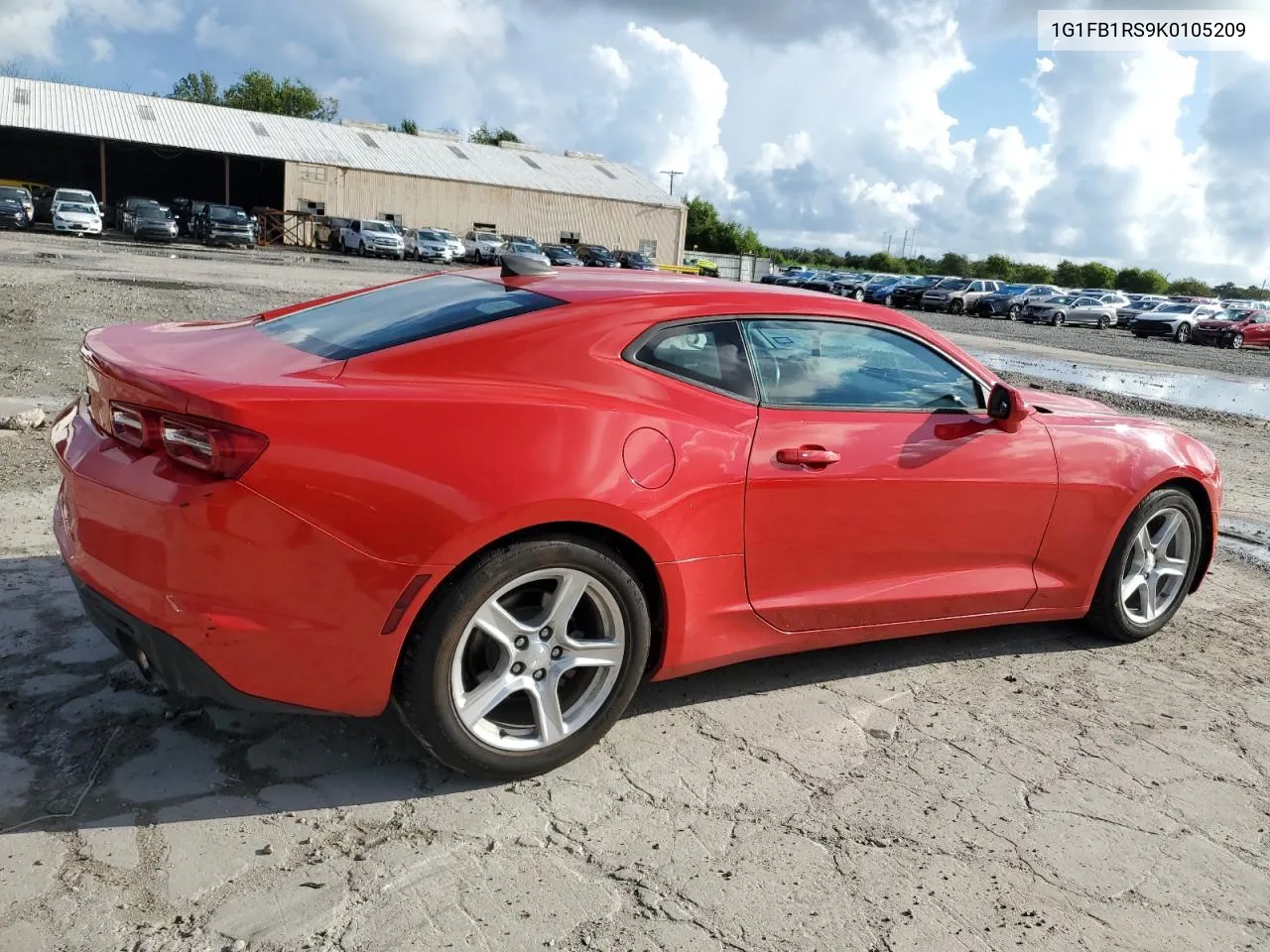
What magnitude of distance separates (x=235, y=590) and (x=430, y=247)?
44.6 metres

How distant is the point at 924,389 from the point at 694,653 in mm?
1390

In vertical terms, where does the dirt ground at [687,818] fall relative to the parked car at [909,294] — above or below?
below

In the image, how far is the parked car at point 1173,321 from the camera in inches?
1366

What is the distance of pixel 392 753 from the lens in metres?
3.14

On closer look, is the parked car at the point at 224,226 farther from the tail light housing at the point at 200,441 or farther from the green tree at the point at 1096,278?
the green tree at the point at 1096,278

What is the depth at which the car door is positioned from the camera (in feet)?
11.0

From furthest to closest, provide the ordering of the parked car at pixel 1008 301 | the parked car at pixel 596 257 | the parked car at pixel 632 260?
the parked car at pixel 632 260, the parked car at pixel 596 257, the parked car at pixel 1008 301

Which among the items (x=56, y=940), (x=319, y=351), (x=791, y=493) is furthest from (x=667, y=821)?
(x=319, y=351)

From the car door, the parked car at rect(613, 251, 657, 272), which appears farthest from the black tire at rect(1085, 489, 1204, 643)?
the parked car at rect(613, 251, 657, 272)

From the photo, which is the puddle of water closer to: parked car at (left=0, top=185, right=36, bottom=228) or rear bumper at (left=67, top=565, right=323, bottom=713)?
rear bumper at (left=67, top=565, right=323, bottom=713)

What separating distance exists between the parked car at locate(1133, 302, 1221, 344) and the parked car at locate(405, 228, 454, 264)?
1105 inches

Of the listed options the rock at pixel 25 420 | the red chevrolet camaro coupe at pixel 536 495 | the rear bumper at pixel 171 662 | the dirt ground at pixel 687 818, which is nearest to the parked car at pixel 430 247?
the rock at pixel 25 420

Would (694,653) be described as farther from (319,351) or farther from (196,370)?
(196,370)

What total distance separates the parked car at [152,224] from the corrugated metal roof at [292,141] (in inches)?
389
